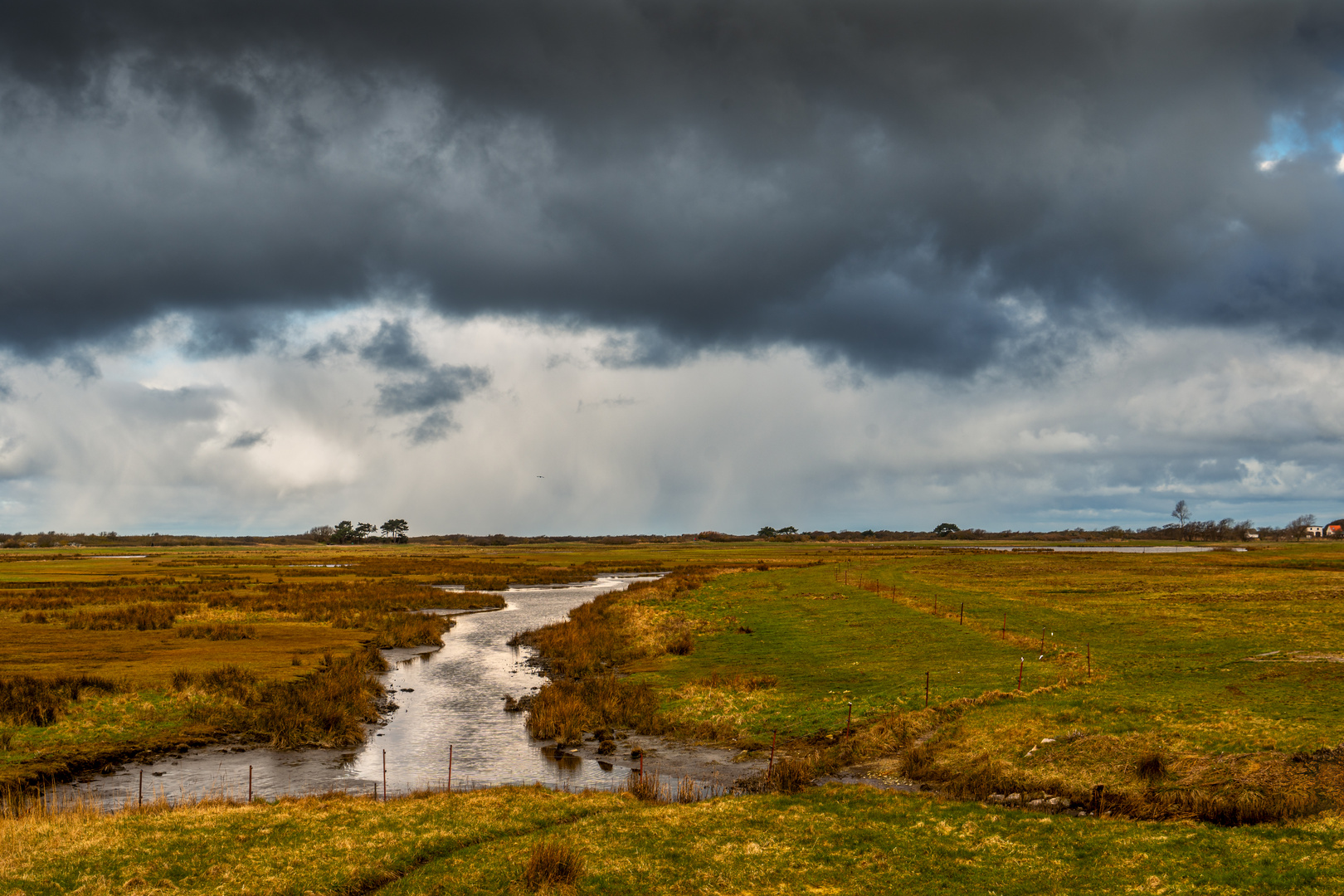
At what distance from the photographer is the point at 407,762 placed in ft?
90.5

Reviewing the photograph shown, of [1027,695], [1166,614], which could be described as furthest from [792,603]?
[1027,695]

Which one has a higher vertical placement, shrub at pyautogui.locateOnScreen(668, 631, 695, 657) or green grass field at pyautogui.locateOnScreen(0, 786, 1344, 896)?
green grass field at pyautogui.locateOnScreen(0, 786, 1344, 896)

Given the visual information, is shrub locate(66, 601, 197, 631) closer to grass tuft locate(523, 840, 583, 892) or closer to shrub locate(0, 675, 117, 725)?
shrub locate(0, 675, 117, 725)

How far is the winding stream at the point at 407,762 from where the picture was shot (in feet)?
81.2

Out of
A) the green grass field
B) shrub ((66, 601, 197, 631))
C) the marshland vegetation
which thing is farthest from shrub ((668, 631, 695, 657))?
shrub ((66, 601, 197, 631))

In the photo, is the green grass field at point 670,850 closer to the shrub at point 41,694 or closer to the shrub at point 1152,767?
the shrub at point 1152,767

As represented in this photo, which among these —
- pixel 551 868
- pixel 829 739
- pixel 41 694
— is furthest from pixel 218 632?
pixel 551 868

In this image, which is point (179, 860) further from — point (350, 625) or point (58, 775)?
point (350, 625)

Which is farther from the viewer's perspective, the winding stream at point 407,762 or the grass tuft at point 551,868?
the winding stream at point 407,762

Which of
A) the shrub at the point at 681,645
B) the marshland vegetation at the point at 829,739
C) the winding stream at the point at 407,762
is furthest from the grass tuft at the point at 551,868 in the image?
the shrub at the point at 681,645

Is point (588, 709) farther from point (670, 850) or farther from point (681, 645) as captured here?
point (670, 850)

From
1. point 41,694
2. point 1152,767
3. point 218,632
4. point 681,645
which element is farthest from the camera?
point 218,632

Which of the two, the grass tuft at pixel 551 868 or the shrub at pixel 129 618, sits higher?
the grass tuft at pixel 551 868

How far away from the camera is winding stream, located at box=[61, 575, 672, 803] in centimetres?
2475
